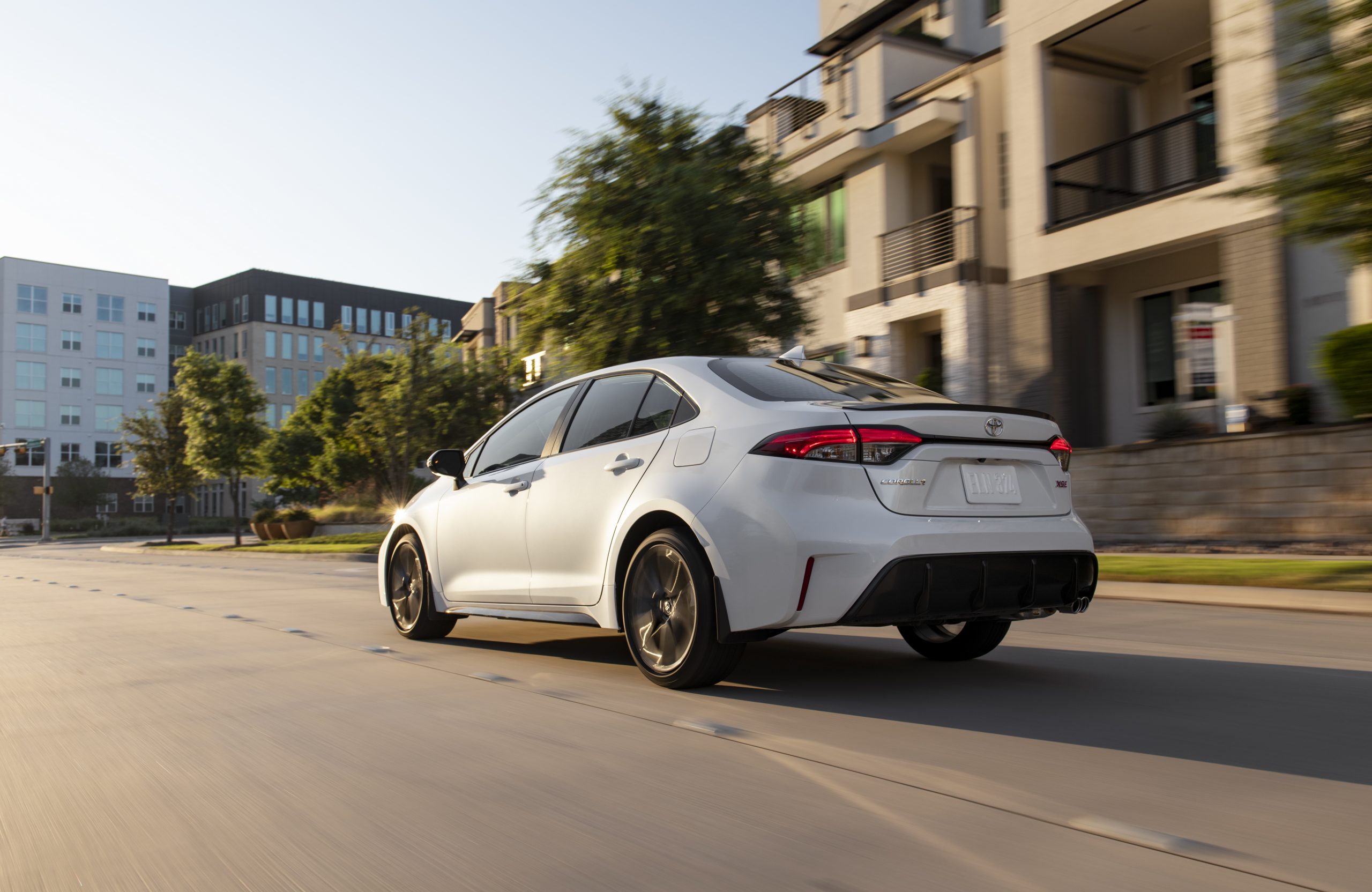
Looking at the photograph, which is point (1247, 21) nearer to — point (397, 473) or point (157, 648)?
point (157, 648)

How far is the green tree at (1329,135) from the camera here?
912cm

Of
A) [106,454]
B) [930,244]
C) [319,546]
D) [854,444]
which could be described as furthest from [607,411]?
[106,454]

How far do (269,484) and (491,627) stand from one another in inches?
2093

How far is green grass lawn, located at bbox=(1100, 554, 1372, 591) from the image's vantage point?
31.7 ft

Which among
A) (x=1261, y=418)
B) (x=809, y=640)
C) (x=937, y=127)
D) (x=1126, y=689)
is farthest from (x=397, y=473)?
(x=1126, y=689)

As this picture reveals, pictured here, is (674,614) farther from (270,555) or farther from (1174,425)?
(270,555)

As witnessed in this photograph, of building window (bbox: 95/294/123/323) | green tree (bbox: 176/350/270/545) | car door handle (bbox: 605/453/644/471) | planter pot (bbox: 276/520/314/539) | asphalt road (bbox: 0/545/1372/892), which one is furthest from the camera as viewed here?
building window (bbox: 95/294/123/323)

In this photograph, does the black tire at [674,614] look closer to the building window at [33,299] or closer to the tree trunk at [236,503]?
the tree trunk at [236,503]

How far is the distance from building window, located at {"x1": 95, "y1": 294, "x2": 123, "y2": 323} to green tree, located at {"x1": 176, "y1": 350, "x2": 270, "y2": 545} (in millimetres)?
67370

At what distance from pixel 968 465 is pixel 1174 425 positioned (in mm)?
12748

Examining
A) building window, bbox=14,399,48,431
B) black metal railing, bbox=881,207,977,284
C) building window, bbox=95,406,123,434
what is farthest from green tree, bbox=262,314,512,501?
building window, bbox=95,406,123,434

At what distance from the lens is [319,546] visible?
34.4 metres

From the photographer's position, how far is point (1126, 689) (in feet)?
17.2

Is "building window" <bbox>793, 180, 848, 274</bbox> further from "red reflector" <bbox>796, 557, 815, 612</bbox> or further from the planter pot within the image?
the planter pot
